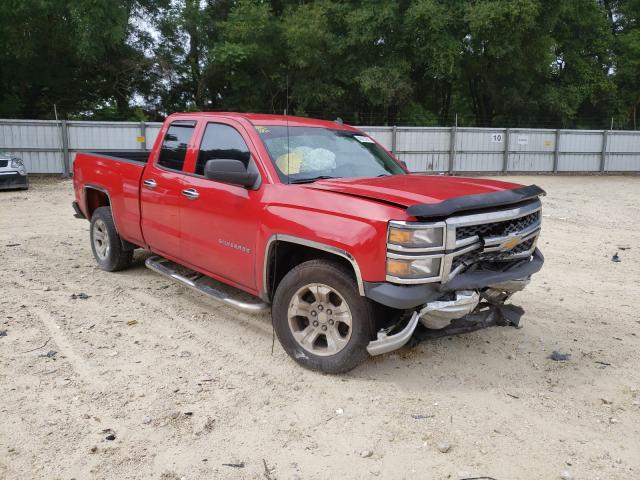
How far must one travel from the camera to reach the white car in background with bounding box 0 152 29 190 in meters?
14.2

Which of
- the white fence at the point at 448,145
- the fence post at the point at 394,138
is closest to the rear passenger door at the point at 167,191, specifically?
the white fence at the point at 448,145

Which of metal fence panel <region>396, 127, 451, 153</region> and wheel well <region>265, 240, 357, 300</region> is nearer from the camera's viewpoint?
wheel well <region>265, 240, 357, 300</region>

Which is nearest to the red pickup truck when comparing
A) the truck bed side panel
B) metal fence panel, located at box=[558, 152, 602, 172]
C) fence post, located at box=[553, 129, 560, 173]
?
the truck bed side panel

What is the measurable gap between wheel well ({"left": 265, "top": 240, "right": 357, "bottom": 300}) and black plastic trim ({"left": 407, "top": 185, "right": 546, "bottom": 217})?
87cm

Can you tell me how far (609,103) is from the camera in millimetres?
33562

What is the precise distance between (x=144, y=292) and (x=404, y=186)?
324 cm

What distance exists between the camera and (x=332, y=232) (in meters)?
3.63

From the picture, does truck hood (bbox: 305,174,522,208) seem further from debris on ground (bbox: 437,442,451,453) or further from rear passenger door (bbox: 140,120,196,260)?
rear passenger door (bbox: 140,120,196,260)

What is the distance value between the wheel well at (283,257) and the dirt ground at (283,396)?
0.58m

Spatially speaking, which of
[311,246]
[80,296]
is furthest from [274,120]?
[80,296]

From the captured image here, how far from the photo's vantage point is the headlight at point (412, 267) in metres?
3.37

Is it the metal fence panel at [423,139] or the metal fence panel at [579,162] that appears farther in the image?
the metal fence panel at [579,162]

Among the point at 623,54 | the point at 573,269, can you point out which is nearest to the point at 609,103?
the point at 623,54

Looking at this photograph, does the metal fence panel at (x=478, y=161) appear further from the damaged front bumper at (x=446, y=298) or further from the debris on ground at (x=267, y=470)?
the debris on ground at (x=267, y=470)
